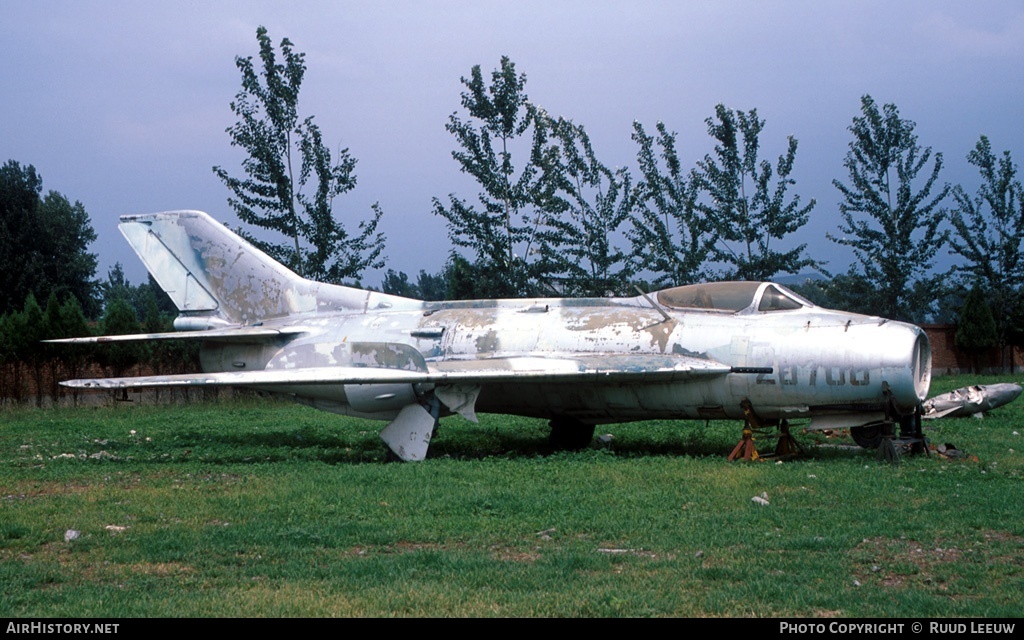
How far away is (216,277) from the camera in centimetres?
1658

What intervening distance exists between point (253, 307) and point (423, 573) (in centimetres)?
1068

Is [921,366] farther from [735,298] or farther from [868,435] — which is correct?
[735,298]

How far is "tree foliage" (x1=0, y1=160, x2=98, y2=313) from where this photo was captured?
48.0 meters

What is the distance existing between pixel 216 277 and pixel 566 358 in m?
6.65

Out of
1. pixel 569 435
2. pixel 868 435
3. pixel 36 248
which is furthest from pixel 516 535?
pixel 36 248

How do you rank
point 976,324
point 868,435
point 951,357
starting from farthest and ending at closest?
point 951,357, point 976,324, point 868,435

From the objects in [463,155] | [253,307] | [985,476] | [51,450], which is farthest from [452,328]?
[463,155]

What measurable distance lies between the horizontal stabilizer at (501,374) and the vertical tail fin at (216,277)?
3.06 meters

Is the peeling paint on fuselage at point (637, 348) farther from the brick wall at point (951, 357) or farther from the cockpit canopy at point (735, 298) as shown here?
the brick wall at point (951, 357)

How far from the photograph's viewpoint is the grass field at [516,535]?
588 cm

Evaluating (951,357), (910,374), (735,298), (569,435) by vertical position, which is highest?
(735,298)

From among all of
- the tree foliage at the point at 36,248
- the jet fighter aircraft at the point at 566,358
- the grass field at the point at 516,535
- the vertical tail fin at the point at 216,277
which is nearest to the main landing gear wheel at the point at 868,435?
the jet fighter aircraft at the point at 566,358

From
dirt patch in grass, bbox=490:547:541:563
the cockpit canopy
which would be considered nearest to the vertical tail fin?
the cockpit canopy

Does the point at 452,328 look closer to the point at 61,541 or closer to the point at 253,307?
the point at 253,307
